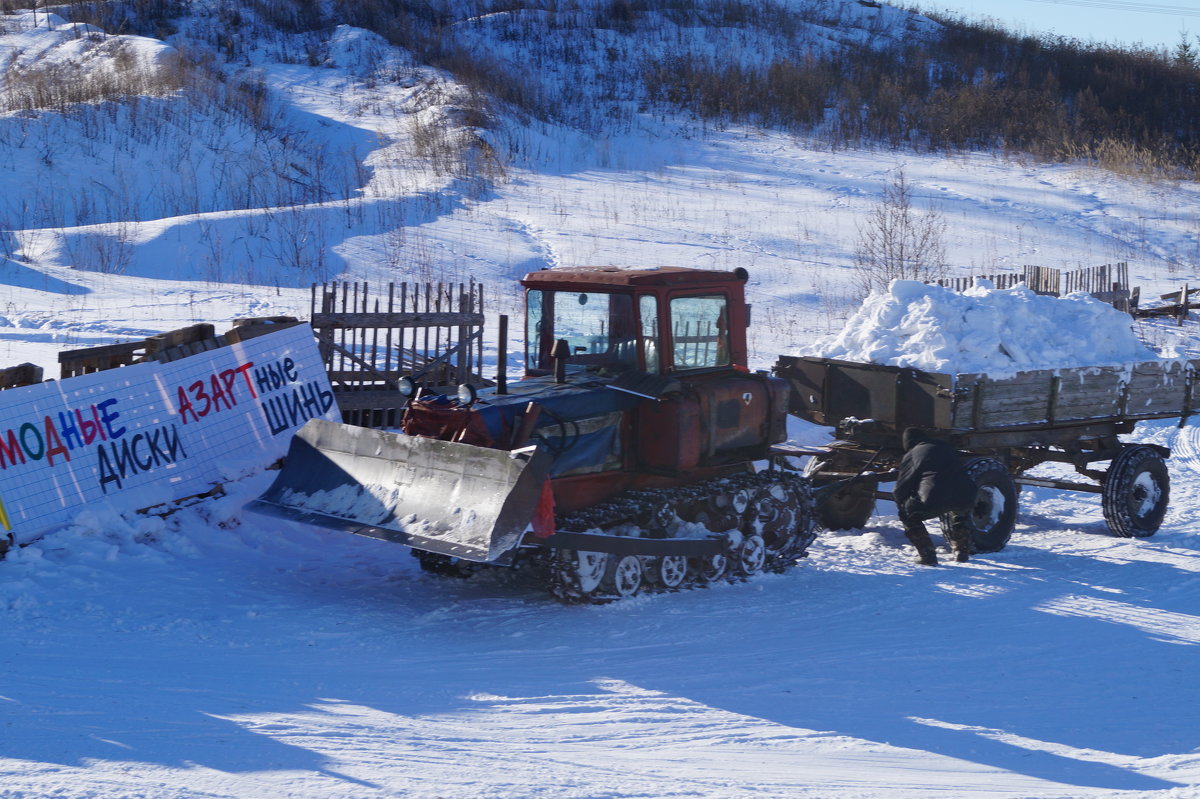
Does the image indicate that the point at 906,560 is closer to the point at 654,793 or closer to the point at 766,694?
the point at 766,694

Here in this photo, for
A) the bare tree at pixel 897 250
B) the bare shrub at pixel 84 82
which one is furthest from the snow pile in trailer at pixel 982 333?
the bare shrub at pixel 84 82

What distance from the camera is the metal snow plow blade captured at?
7.16 meters

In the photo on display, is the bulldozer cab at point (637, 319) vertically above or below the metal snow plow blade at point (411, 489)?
above

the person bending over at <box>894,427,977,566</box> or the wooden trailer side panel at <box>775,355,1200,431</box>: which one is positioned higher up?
Result: the wooden trailer side panel at <box>775,355,1200,431</box>

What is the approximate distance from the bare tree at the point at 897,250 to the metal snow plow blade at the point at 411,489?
41.4 ft

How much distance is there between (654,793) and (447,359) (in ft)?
28.8

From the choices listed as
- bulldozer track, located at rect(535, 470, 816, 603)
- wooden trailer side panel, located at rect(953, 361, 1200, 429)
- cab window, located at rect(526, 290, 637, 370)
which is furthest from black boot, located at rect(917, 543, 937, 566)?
cab window, located at rect(526, 290, 637, 370)

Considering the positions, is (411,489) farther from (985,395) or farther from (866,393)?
(985,395)

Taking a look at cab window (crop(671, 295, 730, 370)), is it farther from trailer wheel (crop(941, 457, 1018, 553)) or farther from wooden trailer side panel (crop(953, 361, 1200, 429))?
trailer wheel (crop(941, 457, 1018, 553))

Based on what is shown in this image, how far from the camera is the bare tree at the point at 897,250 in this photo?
69.3ft

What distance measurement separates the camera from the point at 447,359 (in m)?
13.3

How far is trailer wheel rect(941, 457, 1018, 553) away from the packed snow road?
30 centimetres

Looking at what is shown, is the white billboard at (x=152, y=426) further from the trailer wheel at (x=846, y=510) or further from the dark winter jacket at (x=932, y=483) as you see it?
the dark winter jacket at (x=932, y=483)

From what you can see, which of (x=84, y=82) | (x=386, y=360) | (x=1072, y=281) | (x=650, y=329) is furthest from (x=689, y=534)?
(x=84, y=82)
